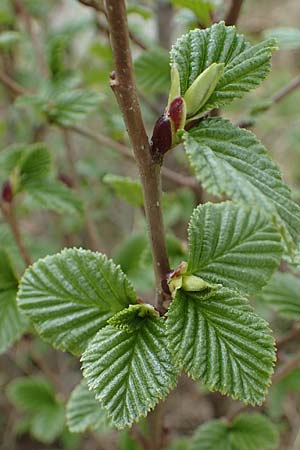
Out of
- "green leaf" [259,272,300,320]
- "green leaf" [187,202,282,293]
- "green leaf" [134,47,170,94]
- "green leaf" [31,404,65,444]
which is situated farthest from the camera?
"green leaf" [31,404,65,444]

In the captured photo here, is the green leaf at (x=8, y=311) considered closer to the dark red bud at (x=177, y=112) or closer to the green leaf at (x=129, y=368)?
the green leaf at (x=129, y=368)

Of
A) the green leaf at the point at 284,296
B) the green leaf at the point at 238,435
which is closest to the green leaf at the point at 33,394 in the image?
the green leaf at the point at 238,435

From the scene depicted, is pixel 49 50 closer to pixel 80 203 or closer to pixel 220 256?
pixel 80 203

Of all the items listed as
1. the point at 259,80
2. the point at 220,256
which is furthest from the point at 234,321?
the point at 259,80

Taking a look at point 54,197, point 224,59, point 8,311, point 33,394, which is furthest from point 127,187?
point 33,394

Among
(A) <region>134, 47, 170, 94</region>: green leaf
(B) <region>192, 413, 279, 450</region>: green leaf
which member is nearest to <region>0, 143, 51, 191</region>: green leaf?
(A) <region>134, 47, 170, 94</region>: green leaf

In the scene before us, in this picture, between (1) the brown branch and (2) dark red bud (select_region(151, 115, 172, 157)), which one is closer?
(2) dark red bud (select_region(151, 115, 172, 157))

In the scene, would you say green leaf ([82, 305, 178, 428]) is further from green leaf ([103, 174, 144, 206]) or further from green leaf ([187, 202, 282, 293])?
green leaf ([103, 174, 144, 206])

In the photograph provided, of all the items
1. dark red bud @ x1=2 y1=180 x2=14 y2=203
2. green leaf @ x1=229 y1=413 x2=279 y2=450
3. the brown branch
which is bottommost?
green leaf @ x1=229 y1=413 x2=279 y2=450

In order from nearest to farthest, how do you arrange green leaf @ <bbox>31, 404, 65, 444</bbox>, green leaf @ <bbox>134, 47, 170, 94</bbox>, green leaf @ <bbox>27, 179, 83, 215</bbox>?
1. green leaf @ <bbox>27, 179, 83, 215</bbox>
2. green leaf @ <bbox>134, 47, 170, 94</bbox>
3. green leaf @ <bbox>31, 404, 65, 444</bbox>

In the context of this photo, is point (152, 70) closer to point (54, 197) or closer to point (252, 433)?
point (54, 197)
